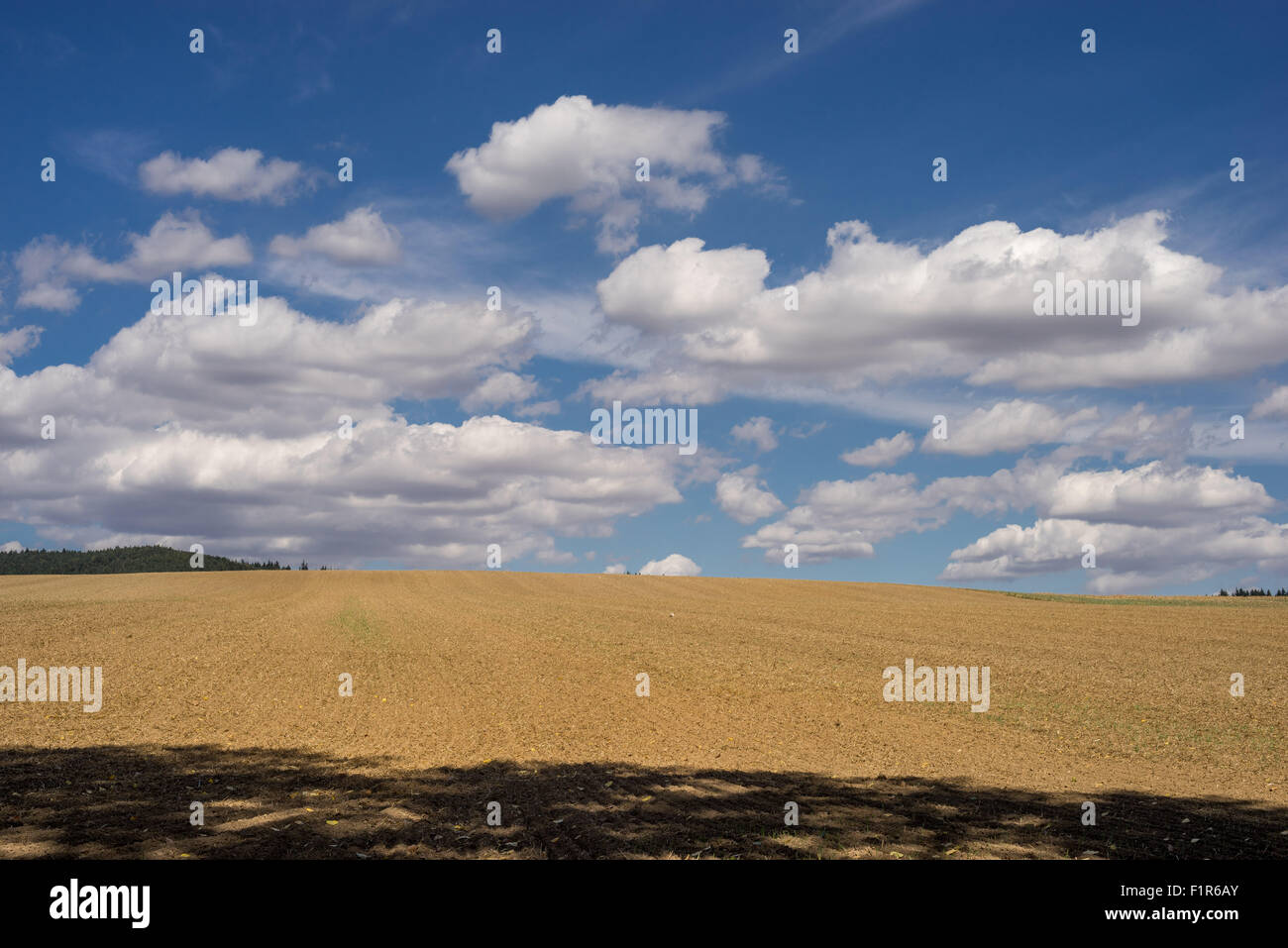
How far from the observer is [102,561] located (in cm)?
14338

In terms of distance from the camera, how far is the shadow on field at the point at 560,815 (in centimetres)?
1037

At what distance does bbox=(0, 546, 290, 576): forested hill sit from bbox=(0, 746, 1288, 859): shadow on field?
128 m

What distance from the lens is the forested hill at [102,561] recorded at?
137250mm

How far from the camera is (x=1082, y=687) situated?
1016 inches

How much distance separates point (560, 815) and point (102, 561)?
158 m

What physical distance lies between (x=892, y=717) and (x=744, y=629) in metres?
19.0

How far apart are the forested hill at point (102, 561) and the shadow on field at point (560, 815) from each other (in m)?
128

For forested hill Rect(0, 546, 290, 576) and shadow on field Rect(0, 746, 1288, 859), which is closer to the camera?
shadow on field Rect(0, 746, 1288, 859)

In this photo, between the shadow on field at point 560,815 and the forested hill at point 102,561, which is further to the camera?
the forested hill at point 102,561

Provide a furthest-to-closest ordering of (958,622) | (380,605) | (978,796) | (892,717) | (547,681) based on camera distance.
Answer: (380,605)
(958,622)
(547,681)
(892,717)
(978,796)

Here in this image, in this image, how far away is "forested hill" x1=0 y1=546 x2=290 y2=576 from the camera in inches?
5404
